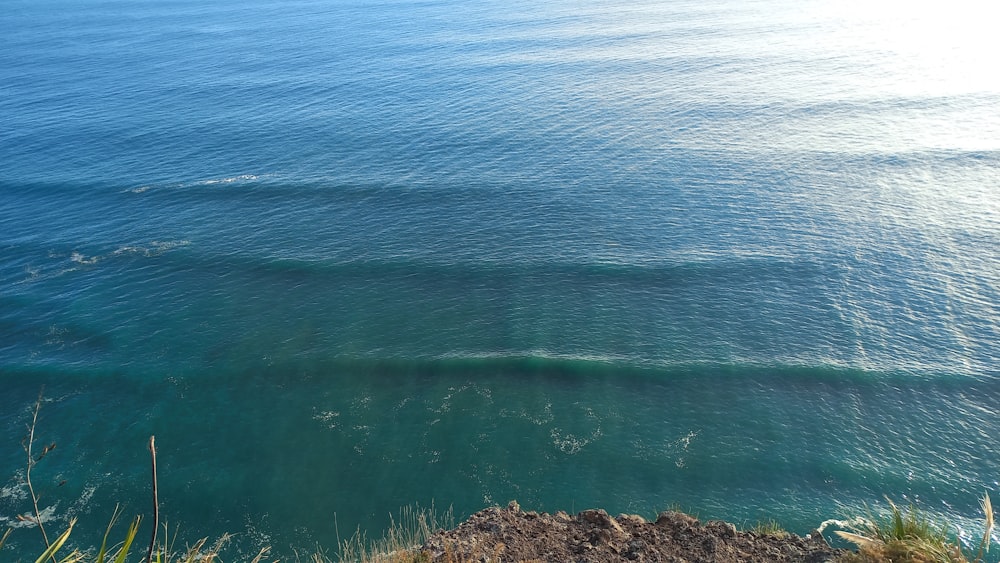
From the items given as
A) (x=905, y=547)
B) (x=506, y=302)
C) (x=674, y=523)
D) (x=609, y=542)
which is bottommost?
(x=506, y=302)

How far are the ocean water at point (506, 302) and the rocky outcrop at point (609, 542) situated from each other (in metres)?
13.5

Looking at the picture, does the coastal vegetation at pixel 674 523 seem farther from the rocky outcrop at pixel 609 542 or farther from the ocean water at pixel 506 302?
the ocean water at pixel 506 302

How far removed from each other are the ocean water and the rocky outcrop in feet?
44.4

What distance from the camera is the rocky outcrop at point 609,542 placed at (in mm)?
30859

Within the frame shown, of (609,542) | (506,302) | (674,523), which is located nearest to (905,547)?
(674,523)

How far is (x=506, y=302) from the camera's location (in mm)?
70750

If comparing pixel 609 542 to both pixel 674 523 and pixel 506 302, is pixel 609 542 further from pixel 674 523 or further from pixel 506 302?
pixel 506 302

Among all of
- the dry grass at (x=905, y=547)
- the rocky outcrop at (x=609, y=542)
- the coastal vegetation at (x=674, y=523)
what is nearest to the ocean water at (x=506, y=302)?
the coastal vegetation at (x=674, y=523)

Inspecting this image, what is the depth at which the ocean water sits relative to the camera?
50.5 metres

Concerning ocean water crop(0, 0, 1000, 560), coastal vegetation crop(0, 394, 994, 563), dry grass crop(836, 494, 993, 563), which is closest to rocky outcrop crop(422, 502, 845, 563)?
coastal vegetation crop(0, 394, 994, 563)

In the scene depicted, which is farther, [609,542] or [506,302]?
[506,302]

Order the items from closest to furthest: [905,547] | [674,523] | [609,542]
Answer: [905,547], [609,542], [674,523]

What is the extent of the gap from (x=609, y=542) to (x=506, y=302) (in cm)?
3986

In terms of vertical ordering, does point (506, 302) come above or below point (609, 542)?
below
